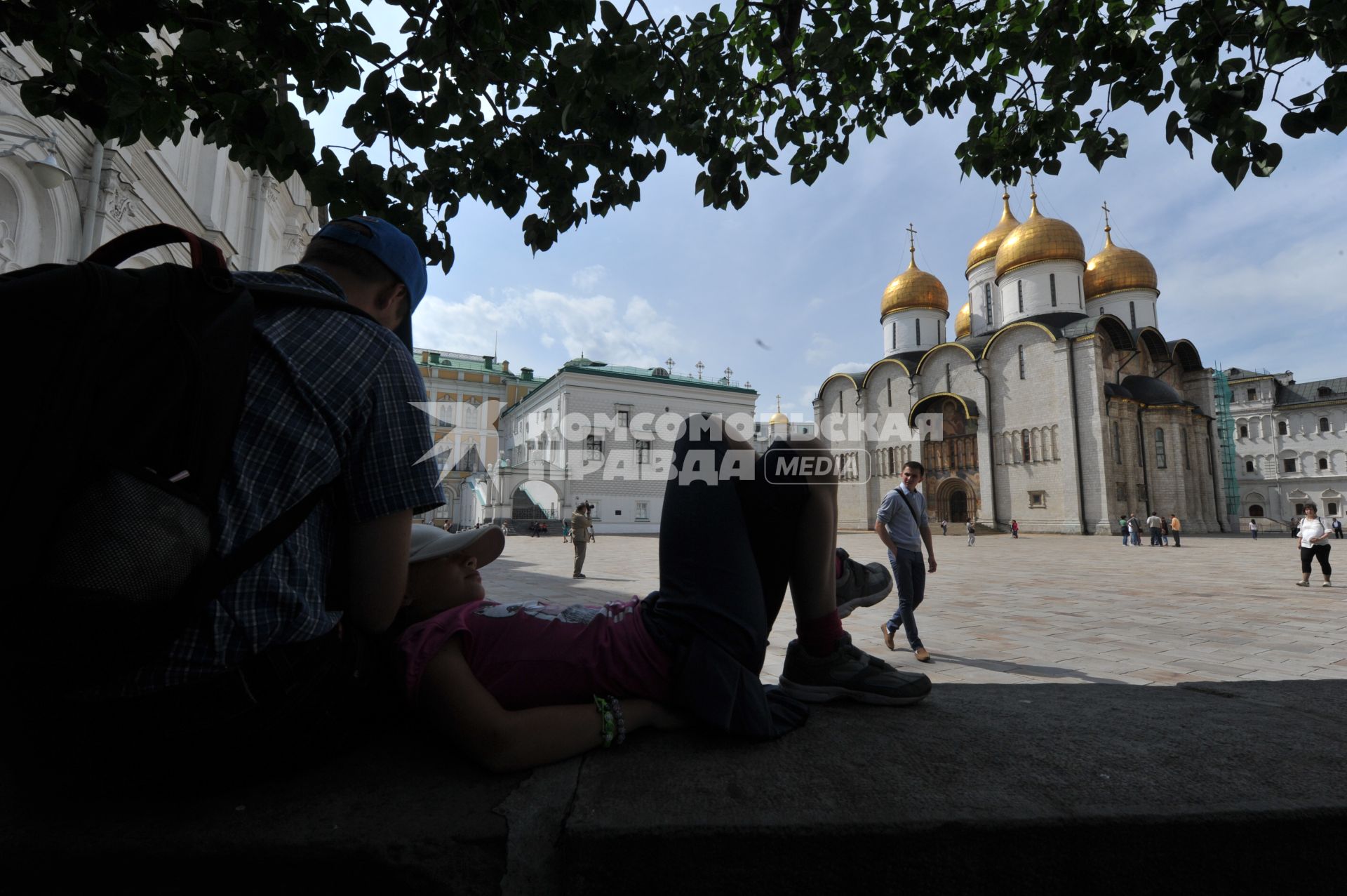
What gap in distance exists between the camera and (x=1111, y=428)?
2827 centimetres

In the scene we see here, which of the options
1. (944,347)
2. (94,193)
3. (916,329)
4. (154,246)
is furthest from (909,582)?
(916,329)

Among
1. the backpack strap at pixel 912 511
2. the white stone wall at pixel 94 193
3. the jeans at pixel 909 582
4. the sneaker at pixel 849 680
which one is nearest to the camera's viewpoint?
the sneaker at pixel 849 680

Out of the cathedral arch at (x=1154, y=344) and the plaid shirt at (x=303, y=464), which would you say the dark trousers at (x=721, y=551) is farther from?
the cathedral arch at (x=1154, y=344)

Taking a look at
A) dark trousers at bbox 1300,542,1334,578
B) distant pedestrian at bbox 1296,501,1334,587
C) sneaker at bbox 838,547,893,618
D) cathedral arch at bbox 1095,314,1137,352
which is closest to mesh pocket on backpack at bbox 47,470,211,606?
sneaker at bbox 838,547,893,618

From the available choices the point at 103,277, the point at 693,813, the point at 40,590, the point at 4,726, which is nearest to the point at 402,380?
the point at 103,277

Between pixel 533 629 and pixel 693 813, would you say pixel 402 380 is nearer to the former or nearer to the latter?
pixel 533 629

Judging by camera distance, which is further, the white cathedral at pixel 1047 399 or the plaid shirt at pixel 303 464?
the white cathedral at pixel 1047 399

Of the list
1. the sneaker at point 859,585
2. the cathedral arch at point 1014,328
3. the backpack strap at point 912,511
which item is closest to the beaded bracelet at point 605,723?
the sneaker at point 859,585

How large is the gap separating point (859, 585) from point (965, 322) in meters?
40.4

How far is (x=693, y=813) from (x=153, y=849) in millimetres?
804

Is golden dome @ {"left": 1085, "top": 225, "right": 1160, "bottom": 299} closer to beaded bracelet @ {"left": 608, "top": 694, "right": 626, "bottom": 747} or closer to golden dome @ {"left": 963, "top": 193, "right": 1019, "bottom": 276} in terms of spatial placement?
golden dome @ {"left": 963, "top": 193, "right": 1019, "bottom": 276}

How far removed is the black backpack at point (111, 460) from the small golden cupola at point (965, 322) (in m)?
41.3

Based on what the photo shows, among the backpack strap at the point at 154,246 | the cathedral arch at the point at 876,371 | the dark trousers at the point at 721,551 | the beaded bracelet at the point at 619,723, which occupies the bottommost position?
the beaded bracelet at the point at 619,723

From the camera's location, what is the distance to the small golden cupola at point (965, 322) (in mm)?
37938
